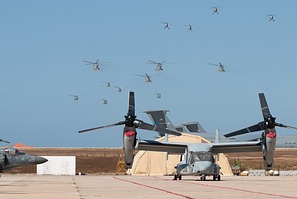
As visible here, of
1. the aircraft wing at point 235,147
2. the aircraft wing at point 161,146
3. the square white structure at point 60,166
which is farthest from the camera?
the square white structure at point 60,166

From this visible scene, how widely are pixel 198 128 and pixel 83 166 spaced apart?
263 ft

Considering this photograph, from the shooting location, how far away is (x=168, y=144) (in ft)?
168

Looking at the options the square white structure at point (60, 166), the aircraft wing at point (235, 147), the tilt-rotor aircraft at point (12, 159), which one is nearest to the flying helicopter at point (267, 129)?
the aircraft wing at point (235, 147)

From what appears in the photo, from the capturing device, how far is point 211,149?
161ft

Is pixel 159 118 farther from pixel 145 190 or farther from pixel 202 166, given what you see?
pixel 145 190

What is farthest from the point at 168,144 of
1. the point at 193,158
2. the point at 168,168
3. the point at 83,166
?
the point at 83,166

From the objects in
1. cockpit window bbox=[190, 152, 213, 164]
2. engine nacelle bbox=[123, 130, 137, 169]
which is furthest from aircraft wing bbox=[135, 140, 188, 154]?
engine nacelle bbox=[123, 130, 137, 169]

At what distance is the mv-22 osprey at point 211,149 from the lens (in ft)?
144

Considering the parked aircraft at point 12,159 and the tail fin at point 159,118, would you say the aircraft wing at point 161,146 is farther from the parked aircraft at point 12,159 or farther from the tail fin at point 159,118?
the tail fin at point 159,118

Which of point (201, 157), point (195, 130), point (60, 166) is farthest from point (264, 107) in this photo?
point (195, 130)

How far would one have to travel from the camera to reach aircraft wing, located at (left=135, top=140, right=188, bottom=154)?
49625mm

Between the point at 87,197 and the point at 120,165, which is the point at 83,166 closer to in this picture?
the point at 120,165

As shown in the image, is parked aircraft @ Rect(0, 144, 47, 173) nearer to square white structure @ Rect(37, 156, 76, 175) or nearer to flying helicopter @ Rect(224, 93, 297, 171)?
square white structure @ Rect(37, 156, 76, 175)

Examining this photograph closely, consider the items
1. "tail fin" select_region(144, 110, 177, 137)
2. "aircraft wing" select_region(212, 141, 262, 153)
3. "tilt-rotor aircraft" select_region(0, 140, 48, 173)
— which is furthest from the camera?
"tail fin" select_region(144, 110, 177, 137)
